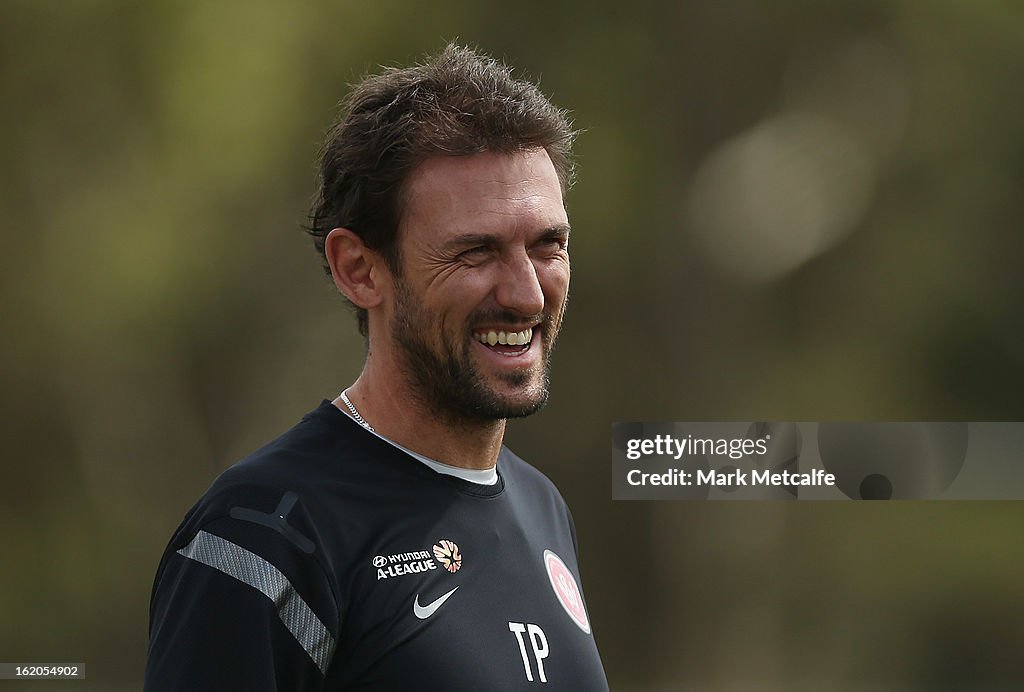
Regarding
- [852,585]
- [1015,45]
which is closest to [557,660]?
[852,585]

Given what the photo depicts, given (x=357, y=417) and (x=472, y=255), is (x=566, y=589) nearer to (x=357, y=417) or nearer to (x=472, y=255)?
(x=357, y=417)

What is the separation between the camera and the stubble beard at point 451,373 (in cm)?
163

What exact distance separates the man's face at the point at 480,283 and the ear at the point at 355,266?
5 centimetres

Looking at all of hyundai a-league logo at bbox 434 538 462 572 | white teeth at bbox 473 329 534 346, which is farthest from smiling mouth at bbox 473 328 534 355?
hyundai a-league logo at bbox 434 538 462 572

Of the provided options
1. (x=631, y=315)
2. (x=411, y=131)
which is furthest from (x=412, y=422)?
(x=631, y=315)

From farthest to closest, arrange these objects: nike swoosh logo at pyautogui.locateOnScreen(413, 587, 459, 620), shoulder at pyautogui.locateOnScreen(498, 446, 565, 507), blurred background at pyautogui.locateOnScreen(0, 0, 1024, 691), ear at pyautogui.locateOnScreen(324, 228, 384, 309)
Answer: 1. blurred background at pyautogui.locateOnScreen(0, 0, 1024, 691)
2. shoulder at pyautogui.locateOnScreen(498, 446, 565, 507)
3. ear at pyautogui.locateOnScreen(324, 228, 384, 309)
4. nike swoosh logo at pyautogui.locateOnScreen(413, 587, 459, 620)

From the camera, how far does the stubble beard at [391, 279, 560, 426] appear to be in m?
1.63

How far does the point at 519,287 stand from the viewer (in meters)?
1.59

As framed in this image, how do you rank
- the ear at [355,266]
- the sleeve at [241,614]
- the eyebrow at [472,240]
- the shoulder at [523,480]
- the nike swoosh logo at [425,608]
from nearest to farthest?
the sleeve at [241,614] < the nike swoosh logo at [425,608] < the eyebrow at [472,240] < the ear at [355,266] < the shoulder at [523,480]

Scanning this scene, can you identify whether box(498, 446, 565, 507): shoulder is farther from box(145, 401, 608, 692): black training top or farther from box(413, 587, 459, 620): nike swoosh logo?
box(413, 587, 459, 620): nike swoosh logo

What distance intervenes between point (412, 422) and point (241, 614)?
1.36ft

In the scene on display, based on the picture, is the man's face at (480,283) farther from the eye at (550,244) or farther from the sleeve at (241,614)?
the sleeve at (241,614)

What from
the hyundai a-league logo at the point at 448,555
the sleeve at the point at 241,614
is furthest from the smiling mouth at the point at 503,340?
the sleeve at the point at 241,614

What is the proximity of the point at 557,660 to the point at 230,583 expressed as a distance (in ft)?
1.62
